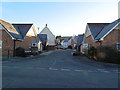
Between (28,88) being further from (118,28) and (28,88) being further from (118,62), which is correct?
(118,28)

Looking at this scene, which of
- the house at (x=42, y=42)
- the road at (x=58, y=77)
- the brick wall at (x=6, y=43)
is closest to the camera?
the road at (x=58, y=77)

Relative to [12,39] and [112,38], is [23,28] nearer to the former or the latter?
[12,39]

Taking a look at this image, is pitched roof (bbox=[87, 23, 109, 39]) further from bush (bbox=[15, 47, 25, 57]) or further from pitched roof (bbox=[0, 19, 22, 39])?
pitched roof (bbox=[0, 19, 22, 39])

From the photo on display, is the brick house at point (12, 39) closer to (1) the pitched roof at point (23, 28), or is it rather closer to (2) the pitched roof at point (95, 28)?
(1) the pitched roof at point (23, 28)

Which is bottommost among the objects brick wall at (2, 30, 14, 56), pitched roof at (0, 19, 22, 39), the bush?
the bush

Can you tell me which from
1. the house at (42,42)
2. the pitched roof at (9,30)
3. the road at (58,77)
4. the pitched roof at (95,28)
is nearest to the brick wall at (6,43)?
the pitched roof at (9,30)

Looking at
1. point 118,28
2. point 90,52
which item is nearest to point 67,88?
point 90,52

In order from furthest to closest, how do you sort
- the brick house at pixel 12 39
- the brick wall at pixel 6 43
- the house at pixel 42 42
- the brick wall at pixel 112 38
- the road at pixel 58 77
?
1. the house at pixel 42 42
2. the brick wall at pixel 6 43
3. the brick house at pixel 12 39
4. the brick wall at pixel 112 38
5. the road at pixel 58 77

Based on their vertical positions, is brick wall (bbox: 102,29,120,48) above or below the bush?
above

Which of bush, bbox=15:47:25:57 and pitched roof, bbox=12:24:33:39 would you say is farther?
pitched roof, bbox=12:24:33:39

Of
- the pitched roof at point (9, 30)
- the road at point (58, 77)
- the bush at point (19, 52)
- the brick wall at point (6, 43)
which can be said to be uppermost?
the pitched roof at point (9, 30)

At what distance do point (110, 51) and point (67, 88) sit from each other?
841cm

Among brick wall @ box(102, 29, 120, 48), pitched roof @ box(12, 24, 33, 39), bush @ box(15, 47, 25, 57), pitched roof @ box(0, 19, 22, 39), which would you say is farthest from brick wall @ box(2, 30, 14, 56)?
brick wall @ box(102, 29, 120, 48)

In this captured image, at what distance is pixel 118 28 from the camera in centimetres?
1259
